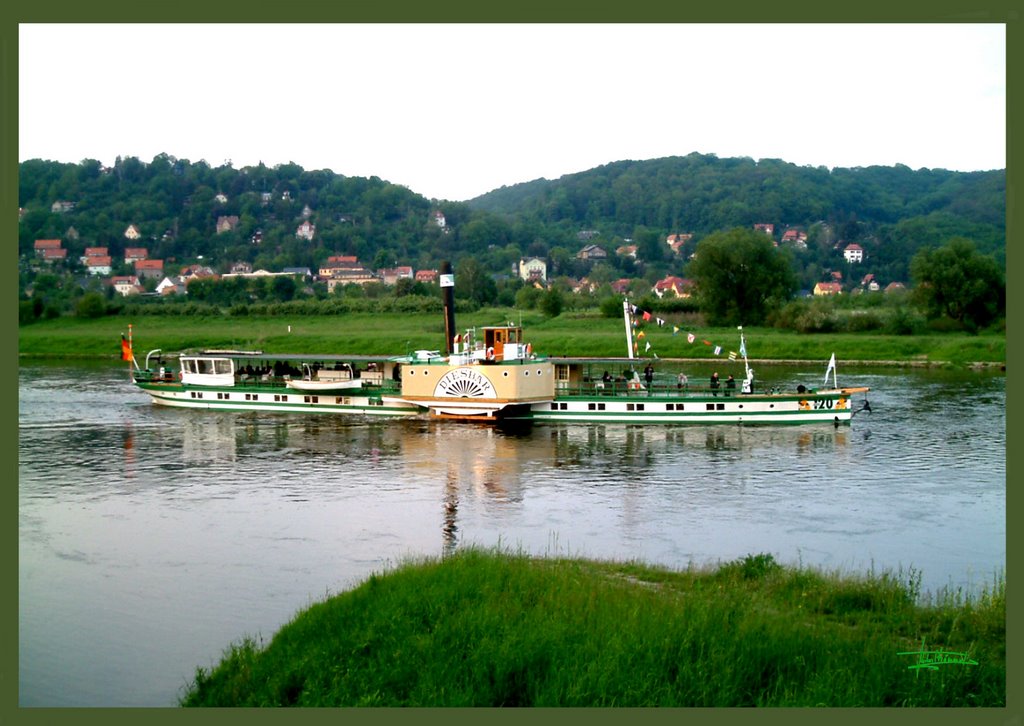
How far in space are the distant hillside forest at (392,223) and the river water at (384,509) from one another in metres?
→ 108

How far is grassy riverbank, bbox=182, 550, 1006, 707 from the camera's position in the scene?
48.7 ft

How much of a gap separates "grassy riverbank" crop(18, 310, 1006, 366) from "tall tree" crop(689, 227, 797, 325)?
3.64 m

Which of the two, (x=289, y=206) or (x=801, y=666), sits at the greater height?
(x=289, y=206)

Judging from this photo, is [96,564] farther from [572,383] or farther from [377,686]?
[572,383]

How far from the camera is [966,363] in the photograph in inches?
2544

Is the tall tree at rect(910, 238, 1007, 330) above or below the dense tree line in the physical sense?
below

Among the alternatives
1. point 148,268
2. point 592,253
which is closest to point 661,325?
point 148,268

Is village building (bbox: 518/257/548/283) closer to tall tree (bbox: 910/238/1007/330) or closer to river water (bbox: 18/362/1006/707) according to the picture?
tall tree (bbox: 910/238/1007/330)

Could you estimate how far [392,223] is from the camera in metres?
186

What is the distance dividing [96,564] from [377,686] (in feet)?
39.0

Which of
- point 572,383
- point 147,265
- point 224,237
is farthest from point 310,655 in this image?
point 224,237

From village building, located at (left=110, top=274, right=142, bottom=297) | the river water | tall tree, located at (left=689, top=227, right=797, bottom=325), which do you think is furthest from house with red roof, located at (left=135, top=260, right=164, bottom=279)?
the river water

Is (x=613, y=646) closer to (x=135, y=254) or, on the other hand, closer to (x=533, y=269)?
(x=533, y=269)

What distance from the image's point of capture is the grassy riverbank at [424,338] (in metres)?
69.5
